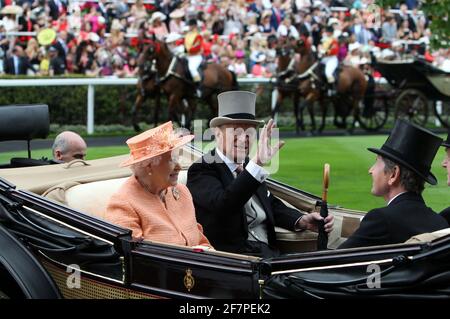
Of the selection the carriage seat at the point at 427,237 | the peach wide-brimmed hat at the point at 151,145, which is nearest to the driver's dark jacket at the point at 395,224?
the carriage seat at the point at 427,237

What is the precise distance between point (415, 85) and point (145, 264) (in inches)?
683

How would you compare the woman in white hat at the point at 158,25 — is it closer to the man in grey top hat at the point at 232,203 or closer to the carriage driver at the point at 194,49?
the carriage driver at the point at 194,49

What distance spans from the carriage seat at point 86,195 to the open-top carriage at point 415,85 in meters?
15.7

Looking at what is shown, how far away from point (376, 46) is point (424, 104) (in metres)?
3.08

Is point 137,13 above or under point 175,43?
above

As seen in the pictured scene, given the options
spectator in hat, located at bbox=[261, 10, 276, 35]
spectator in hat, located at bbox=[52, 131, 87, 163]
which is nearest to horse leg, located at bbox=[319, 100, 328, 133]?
spectator in hat, located at bbox=[261, 10, 276, 35]

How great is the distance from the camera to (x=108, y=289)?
4.12 metres

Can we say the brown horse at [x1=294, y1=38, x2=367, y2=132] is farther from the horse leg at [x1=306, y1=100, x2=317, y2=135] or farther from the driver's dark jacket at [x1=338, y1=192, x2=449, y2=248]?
the driver's dark jacket at [x1=338, y1=192, x2=449, y2=248]

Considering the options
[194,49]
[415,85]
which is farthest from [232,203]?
[415,85]

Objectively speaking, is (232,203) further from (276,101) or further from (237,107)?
(276,101)

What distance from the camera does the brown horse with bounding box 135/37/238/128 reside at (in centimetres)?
1931

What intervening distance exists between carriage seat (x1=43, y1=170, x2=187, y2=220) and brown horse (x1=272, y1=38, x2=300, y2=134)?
1585 centimetres

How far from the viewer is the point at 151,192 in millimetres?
4543
